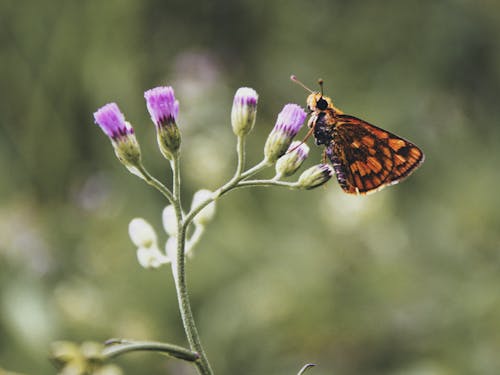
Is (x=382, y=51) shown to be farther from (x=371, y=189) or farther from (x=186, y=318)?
(x=186, y=318)

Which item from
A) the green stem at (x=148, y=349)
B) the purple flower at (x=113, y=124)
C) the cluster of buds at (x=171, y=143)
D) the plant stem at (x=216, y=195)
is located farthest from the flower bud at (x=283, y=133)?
the green stem at (x=148, y=349)

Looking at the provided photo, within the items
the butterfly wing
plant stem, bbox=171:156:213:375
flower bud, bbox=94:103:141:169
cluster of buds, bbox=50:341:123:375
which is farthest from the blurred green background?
cluster of buds, bbox=50:341:123:375

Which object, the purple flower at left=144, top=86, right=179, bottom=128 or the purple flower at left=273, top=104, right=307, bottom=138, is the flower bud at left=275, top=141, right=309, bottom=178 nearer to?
the purple flower at left=273, top=104, right=307, bottom=138

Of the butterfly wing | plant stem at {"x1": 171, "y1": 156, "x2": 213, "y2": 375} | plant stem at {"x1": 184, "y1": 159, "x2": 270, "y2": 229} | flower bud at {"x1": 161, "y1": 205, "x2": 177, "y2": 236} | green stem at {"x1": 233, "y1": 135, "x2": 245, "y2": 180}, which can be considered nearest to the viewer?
plant stem at {"x1": 171, "y1": 156, "x2": 213, "y2": 375}

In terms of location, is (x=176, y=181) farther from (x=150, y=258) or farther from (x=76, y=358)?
(x=76, y=358)

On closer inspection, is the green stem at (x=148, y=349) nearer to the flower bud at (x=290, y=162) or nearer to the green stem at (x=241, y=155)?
the green stem at (x=241, y=155)

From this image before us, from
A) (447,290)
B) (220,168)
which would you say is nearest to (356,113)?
(220,168)
